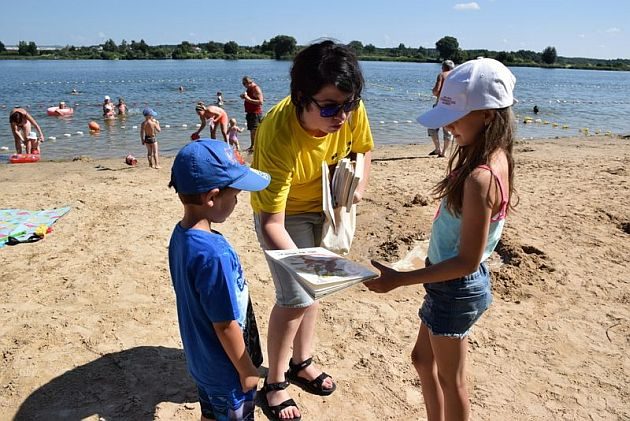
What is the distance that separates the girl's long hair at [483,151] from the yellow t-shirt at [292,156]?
2.67 feet

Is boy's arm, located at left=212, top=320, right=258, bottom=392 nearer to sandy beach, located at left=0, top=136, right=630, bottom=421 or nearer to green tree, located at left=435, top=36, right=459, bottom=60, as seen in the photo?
sandy beach, located at left=0, top=136, right=630, bottom=421

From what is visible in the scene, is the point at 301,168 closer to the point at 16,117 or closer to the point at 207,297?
the point at 207,297

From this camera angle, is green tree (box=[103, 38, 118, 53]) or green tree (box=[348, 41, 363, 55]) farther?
green tree (box=[103, 38, 118, 53])

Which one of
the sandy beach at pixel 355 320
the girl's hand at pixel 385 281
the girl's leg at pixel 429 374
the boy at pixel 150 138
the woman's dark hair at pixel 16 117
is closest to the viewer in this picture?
the girl's hand at pixel 385 281

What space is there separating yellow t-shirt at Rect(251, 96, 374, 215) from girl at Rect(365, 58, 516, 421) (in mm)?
661

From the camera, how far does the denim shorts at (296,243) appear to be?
2604mm

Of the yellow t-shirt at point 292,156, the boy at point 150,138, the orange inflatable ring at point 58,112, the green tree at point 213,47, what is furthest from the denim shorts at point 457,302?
the green tree at point 213,47

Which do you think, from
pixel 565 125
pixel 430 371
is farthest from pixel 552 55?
pixel 430 371

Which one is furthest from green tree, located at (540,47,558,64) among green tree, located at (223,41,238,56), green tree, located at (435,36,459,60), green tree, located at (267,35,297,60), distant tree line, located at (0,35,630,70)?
green tree, located at (223,41,238,56)

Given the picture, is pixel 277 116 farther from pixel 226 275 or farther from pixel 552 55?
pixel 552 55

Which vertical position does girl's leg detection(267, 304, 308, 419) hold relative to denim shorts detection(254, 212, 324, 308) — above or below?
below

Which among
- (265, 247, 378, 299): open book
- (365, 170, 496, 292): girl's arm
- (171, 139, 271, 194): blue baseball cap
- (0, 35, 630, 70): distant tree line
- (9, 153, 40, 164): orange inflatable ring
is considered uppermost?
(0, 35, 630, 70): distant tree line

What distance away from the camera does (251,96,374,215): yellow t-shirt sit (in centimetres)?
239

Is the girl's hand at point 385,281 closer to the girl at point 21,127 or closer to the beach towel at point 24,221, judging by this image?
the beach towel at point 24,221
